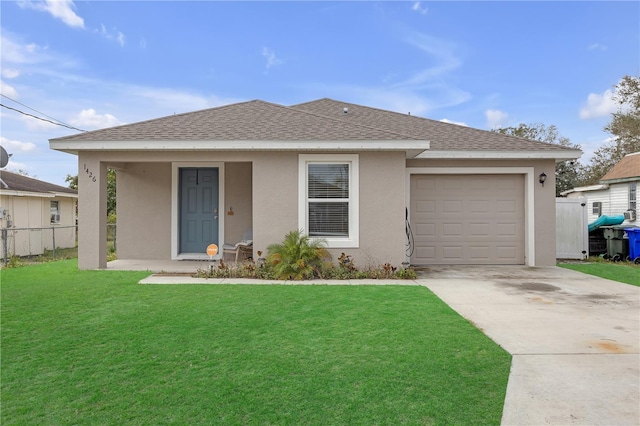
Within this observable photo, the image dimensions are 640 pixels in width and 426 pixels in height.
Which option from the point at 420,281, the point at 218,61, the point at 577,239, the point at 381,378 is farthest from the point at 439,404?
the point at 218,61

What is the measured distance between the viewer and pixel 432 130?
39.3 ft

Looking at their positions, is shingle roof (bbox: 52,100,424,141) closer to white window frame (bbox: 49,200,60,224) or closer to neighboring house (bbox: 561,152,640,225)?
neighboring house (bbox: 561,152,640,225)

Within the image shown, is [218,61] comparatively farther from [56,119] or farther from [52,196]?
[52,196]

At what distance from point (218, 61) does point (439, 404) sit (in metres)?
16.5

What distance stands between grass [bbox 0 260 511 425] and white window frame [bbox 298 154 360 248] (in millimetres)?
2529

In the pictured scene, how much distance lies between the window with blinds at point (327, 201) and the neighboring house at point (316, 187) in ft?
0.07

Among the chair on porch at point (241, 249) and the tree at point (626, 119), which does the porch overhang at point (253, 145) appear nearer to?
the chair on porch at point (241, 249)

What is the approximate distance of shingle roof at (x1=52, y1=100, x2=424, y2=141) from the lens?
8688 millimetres

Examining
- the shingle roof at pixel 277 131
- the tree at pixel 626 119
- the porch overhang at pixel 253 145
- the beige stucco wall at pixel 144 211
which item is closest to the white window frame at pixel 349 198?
the porch overhang at pixel 253 145

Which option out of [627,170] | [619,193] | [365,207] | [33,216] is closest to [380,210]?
[365,207]

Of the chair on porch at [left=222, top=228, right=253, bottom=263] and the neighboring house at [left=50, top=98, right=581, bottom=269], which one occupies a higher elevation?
the neighboring house at [left=50, top=98, right=581, bottom=269]

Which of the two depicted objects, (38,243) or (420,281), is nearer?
(420,281)

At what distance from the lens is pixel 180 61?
1694 centimetres

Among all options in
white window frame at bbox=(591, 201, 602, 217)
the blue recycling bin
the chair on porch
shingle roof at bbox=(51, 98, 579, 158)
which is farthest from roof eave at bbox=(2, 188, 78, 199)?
white window frame at bbox=(591, 201, 602, 217)
